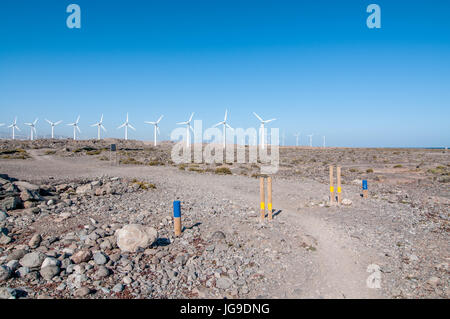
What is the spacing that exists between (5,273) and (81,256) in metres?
1.58

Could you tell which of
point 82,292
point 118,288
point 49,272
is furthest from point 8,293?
point 118,288

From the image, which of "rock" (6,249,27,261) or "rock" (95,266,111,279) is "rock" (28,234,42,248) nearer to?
"rock" (6,249,27,261)

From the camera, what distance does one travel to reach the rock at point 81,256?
7412 mm

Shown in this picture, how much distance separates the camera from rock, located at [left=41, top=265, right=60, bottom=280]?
6660mm

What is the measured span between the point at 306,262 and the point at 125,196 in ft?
37.4

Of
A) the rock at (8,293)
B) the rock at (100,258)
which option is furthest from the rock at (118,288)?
the rock at (8,293)

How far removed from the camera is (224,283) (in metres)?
6.96

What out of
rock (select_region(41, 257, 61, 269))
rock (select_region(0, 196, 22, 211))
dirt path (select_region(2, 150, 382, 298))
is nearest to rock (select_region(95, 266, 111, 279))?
rock (select_region(41, 257, 61, 269))

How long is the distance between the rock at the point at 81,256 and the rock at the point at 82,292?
4.17 feet

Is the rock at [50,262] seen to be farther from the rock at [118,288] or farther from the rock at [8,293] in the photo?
the rock at [118,288]

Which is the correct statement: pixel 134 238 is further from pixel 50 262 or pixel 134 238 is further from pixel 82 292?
pixel 82 292

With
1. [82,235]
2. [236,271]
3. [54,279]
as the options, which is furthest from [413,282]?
[82,235]
